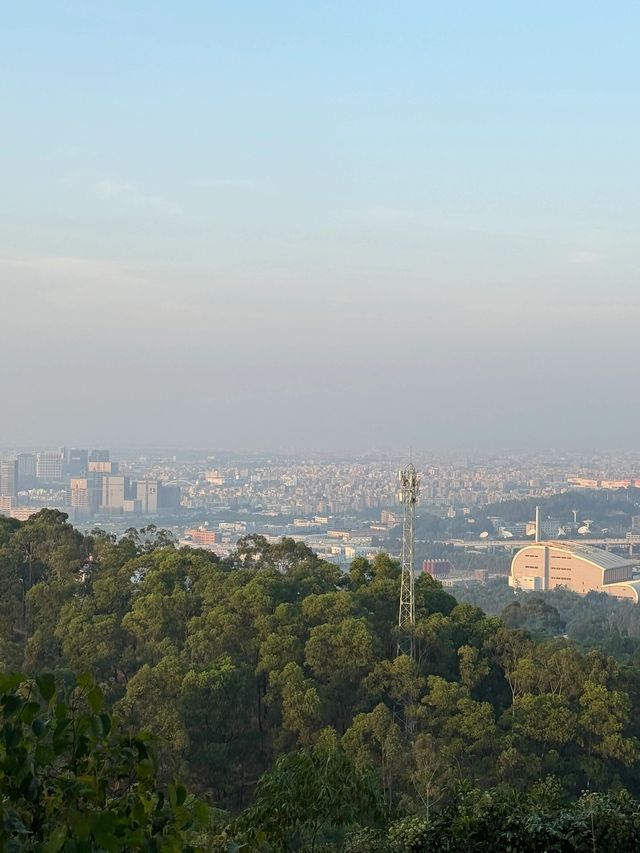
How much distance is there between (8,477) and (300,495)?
56.8 ft

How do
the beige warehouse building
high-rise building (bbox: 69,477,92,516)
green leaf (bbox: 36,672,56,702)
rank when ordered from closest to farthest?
green leaf (bbox: 36,672,56,702)
the beige warehouse building
high-rise building (bbox: 69,477,92,516)

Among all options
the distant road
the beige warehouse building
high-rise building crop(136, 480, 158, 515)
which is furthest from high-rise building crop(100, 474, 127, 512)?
the beige warehouse building

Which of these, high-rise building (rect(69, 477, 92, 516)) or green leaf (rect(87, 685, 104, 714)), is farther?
high-rise building (rect(69, 477, 92, 516))

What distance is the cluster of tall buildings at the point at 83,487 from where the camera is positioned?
155 feet

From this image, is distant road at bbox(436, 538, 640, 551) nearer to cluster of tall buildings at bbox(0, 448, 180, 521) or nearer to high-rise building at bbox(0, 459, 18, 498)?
A: cluster of tall buildings at bbox(0, 448, 180, 521)

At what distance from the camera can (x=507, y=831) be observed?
22.0 ft

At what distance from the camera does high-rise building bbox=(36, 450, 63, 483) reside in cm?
5462

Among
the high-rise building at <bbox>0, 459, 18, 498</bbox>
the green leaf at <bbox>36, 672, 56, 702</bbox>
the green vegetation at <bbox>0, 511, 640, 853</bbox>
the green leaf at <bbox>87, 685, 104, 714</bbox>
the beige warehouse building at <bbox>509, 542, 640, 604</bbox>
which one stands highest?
the green leaf at <bbox>36, 672, 56, 702</bbox>

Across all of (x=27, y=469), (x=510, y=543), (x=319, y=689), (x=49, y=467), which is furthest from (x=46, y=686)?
(x=510, y=543)

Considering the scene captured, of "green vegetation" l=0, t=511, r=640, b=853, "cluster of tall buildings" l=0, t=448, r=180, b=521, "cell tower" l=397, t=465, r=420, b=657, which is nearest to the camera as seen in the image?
"green vegetation" l=0, t=511, r=640, b=853

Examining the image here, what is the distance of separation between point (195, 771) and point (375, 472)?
53287 millimetres

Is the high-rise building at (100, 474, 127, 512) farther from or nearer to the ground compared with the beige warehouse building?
farther from the ground

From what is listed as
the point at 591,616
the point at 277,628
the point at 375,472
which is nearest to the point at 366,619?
the point at 277,628

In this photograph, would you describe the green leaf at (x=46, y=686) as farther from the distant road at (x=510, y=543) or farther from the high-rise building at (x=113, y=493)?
the distant road at (x=510, y=543)
